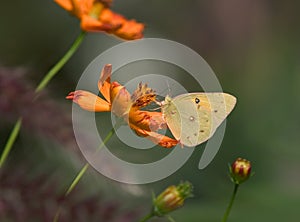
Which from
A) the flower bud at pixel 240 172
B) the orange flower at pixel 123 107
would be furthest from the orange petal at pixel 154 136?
the flower bud at pixel 240 172

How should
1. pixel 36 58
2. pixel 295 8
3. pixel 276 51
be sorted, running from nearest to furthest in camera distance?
pixel 36 58 < pixel 276 51 < pixel 295 8

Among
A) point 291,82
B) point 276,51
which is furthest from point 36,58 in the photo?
point 276,51

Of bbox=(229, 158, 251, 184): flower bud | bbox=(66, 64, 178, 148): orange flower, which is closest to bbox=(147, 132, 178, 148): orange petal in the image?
bbox=(66, 64, 178, 148): orange flower

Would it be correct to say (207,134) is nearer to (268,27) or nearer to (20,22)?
(20,22)

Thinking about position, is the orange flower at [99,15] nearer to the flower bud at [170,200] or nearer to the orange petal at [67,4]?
the orange petal at [67,4]

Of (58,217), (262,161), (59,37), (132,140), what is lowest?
(59,37)

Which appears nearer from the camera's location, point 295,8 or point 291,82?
point 291,82
